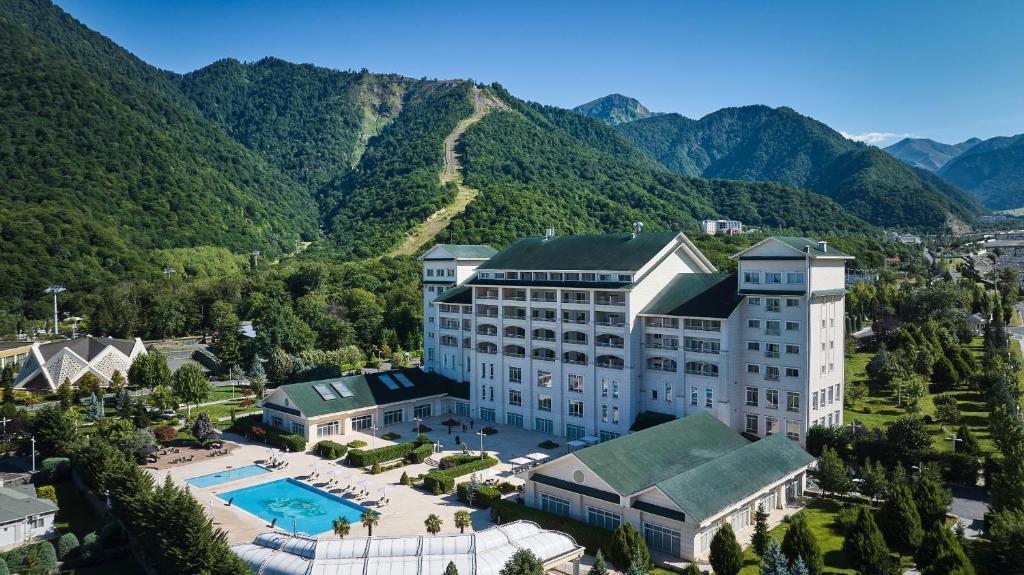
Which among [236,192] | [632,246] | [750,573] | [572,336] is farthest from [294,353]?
[236,192]

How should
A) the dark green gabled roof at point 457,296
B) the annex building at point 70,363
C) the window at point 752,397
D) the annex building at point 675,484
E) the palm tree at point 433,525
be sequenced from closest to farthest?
the annex building at point 675,484, the palm tree at point 433,525, the window at point 752,397, the dark green gabled roof at point 457,296, the annex building at point 70,363

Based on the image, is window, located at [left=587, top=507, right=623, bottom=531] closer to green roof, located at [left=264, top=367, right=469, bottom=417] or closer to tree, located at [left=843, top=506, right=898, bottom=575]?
tree, located at [left=843, top=506, right=898, bottom=575]

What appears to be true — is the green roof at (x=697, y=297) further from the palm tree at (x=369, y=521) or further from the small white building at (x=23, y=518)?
the small white building at (x=23, y=518)

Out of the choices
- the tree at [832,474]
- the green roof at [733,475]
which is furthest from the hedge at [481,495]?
the tree at [832,474]

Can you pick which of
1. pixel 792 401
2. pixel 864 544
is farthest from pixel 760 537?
pixel 792 401

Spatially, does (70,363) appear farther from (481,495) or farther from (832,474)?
(832,474)
